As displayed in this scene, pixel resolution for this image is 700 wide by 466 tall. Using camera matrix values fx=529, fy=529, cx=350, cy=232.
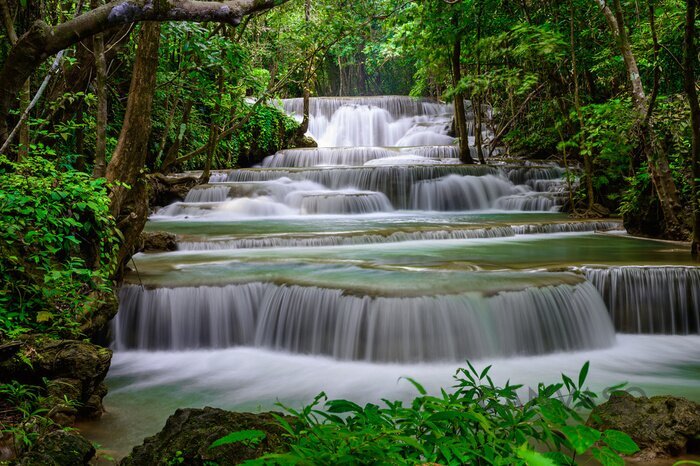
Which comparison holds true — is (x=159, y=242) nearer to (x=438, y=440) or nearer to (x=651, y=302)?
(x=651, y=302)

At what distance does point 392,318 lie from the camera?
5.39 m

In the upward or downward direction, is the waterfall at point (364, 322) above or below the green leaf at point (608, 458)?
below

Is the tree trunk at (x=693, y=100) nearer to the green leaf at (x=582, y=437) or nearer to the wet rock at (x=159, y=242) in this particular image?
the green leaf at (x=582, y=437)

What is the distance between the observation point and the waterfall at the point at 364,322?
5.38m

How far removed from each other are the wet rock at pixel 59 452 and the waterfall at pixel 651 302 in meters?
5.64

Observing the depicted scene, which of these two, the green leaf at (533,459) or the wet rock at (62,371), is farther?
the wet rock at (62,371)

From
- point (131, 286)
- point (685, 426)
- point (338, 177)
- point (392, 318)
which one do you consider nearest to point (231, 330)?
point (131, 286)

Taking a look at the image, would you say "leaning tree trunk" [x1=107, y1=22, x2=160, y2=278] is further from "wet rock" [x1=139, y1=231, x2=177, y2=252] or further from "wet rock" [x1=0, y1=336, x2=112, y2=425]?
"wet rock" [x1=139, y1=231, x2=177, y2=252]

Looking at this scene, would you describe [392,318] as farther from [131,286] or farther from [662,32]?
[662,32]

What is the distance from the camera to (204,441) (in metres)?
2.24

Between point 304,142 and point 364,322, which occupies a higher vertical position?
point 304,142

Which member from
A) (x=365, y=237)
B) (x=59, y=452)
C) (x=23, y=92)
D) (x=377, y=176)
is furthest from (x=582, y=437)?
(x=377, y=176)

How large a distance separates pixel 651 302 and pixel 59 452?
6295 mm

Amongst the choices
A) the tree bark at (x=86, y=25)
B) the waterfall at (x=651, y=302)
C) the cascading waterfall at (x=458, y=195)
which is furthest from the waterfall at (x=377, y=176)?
the tree bark at (x=86, y=25)
